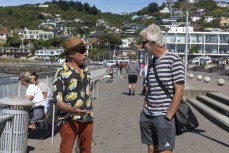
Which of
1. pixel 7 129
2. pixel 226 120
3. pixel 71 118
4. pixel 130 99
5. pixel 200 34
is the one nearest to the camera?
pixel 71 118

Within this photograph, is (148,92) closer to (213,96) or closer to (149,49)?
(149,49)

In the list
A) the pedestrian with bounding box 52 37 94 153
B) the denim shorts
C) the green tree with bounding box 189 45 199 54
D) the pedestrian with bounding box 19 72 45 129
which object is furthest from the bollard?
the green tree with bounding box 189 45 199 54

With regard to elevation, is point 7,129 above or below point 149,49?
below

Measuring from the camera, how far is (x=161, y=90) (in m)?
5.04

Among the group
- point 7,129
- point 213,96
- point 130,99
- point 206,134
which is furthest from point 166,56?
point 130,99

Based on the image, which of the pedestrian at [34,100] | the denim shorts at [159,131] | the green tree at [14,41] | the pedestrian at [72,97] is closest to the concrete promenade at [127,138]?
the pedestrian at [34,100]

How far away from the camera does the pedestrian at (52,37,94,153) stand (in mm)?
5512

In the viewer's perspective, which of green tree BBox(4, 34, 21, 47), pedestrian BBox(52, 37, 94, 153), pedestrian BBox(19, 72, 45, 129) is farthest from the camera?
green tree BBox(4, 34, 21, 47)

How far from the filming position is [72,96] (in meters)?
5.55

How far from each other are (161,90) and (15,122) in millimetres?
→ 2577

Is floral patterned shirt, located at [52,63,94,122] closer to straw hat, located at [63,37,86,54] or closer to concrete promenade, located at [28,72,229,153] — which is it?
straw hat, located at [63,37,86,54]

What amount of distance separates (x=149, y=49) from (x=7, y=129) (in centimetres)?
270

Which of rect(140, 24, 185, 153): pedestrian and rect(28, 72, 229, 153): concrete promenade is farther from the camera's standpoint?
rect(28, 72, 229, 153): concrete promenade

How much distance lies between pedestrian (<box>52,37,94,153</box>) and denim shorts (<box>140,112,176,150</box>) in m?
0.73
